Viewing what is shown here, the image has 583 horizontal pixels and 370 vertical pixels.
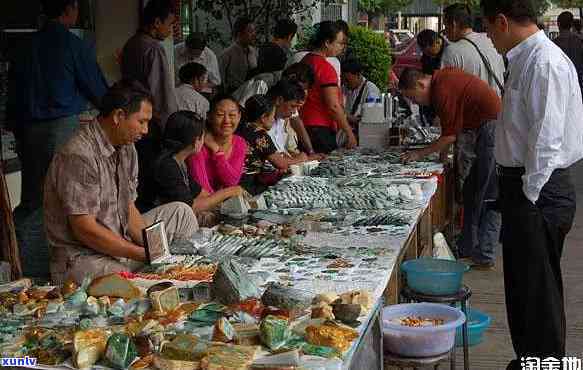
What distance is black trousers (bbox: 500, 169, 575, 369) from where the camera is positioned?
3574 mm

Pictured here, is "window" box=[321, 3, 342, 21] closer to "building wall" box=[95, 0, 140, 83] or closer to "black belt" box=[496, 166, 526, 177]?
"building wall" box=[95, 0, 140, 83]

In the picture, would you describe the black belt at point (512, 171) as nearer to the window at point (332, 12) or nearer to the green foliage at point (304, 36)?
the green foliage at point (304, 36)

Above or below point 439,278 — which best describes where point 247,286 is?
above

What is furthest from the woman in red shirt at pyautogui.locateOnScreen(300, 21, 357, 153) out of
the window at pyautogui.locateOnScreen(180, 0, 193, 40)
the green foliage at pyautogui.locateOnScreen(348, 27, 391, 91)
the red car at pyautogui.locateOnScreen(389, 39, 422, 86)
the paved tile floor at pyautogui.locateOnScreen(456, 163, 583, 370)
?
the red car at pyautogui.locateOnScreen(389, 39, 422, 86)

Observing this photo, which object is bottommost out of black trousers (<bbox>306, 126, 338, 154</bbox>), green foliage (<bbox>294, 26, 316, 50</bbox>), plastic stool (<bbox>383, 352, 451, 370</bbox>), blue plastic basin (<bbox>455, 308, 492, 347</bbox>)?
blue plastic basin (<bbox>455, 308, 492, 347</bbox>)

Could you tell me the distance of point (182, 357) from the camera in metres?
2.20

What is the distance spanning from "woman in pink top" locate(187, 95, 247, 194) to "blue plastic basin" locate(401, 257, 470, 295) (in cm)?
145

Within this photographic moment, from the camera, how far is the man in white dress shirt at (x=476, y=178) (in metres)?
5.83

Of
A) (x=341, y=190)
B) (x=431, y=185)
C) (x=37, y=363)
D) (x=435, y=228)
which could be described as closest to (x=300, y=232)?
(x=341, y=190)

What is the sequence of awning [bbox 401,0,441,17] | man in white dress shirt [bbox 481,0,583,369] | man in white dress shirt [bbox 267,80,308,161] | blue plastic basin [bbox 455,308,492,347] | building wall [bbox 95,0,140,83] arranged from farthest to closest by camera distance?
awning [bbox 401,0,441,17] → building wall [bbox 95,0,140,83] → man in white dress shirt [bbox 267,80,308,161] → blue plastic basin [bbox 455,308,492,347] → man in white dress shirt [bbox 481,0,583,369]

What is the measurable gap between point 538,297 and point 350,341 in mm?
1499

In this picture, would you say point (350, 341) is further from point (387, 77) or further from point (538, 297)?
point (387, 77)

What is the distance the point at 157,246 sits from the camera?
3.27 meters

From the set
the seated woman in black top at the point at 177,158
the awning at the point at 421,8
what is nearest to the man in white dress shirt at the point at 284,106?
the seated woman in black top at the point at 177,158
